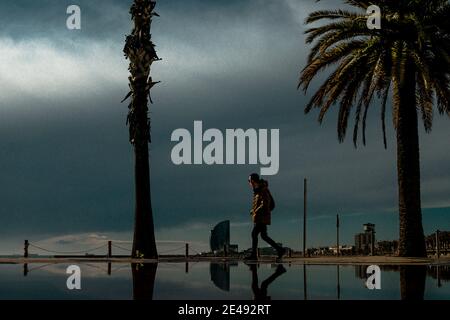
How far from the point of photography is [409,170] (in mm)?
23578

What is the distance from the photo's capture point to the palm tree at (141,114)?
24453 mm

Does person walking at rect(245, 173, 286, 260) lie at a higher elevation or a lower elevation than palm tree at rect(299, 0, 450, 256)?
lower

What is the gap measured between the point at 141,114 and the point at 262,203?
1016 centimetres

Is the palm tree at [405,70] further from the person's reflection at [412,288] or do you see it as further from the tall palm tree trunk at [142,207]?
the person's reflection at [412,288]

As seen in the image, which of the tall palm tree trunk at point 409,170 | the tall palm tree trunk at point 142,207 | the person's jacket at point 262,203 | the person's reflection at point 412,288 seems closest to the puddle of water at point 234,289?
the person's reflection at point 412,288

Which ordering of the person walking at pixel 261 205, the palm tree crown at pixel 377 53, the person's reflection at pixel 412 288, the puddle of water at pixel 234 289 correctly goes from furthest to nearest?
the palm tree crown at pixel 377 53 → the person walking at pixel 261 205 → the puddle of water at pixel 234 289 → the person's reflection at pixel 412 288

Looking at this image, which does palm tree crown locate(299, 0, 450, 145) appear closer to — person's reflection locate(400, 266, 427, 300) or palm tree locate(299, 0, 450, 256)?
palm tree locate(299, 0, 450, 256)

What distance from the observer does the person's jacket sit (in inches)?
631

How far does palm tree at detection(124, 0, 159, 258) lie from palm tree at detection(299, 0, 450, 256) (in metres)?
6.21

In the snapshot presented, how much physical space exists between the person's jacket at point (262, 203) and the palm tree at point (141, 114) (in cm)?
904

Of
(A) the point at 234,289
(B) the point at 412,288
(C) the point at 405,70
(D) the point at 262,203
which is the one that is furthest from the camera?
(C) the point at 405,70

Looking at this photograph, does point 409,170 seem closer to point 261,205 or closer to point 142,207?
point 261,205

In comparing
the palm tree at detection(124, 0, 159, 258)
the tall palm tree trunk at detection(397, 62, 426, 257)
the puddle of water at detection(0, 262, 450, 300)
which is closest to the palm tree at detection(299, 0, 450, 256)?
the tall palm tree trunk at detection(397, 62, 426, 257)

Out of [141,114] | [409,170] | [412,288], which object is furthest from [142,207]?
[412,288]
